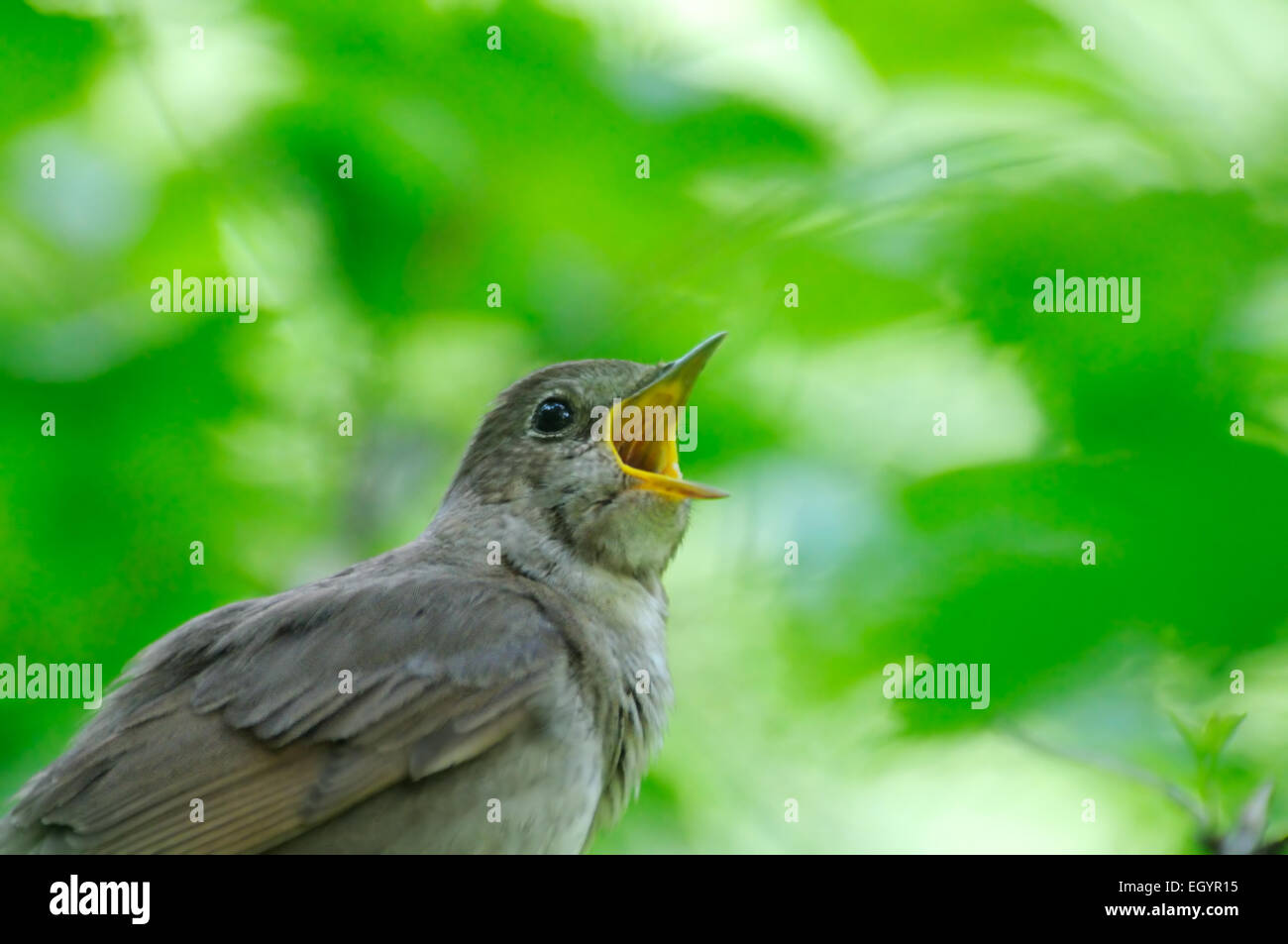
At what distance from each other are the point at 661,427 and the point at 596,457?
8.7 inches

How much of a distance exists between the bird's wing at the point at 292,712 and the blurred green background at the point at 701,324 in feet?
0.75

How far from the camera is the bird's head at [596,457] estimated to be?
4.15m

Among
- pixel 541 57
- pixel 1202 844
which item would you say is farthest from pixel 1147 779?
pixel 541 57

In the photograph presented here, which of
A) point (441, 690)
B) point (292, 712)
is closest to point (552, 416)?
point (441, 690)

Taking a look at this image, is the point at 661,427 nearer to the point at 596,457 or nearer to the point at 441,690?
the point at 596,457

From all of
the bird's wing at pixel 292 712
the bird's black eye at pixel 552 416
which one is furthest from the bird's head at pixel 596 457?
the bird's wing at pixel 292 712

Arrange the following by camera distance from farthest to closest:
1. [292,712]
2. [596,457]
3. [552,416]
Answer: [552,416]
[596,457]
[292,712]

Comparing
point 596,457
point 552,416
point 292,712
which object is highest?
point 552,416

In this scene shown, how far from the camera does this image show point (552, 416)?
14.3ft

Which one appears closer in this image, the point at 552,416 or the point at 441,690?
the point at 441,690

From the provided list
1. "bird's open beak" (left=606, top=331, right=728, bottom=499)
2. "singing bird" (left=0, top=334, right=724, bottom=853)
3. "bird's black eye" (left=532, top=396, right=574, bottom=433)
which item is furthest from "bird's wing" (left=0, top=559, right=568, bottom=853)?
"bird's black eye" (left=532, top=396, right=574, bottom=433)

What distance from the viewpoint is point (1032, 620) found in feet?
10.8

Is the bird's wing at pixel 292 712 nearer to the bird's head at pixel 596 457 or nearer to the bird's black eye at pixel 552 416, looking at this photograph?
the bird's head at pixel 596 457

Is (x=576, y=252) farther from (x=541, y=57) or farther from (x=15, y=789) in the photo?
(x=15, y=789)
